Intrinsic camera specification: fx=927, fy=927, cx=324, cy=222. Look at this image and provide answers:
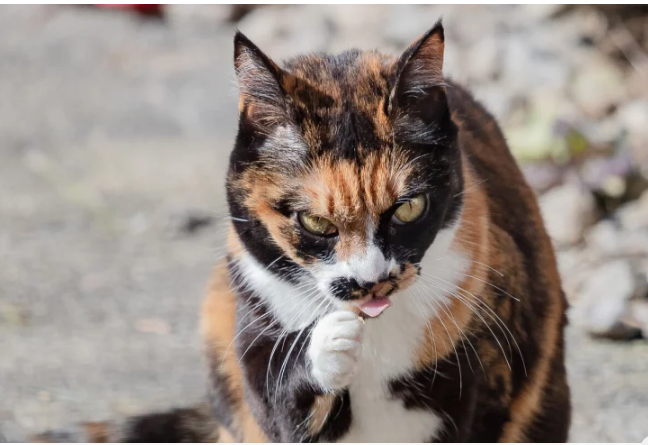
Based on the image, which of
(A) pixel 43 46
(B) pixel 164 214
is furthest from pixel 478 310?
(A) pixel 43 46

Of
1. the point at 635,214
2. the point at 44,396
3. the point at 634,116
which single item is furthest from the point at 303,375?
the point at 634,116

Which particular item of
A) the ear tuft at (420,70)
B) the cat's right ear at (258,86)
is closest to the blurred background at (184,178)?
the ear tuft at (420,70)

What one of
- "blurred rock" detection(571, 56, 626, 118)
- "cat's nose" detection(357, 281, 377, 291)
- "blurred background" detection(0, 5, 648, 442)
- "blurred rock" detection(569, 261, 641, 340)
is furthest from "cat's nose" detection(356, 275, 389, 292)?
"blurred rock" detection(571, 56, 626, 118)

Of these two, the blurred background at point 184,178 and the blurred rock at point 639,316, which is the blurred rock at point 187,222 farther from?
the blurred rock at point 639,316

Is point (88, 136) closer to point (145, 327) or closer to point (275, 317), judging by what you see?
point (145, 327)

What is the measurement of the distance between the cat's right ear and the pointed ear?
0.94 ft

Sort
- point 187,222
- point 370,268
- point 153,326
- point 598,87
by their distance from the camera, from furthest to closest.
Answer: point 598,87
point 187,222
point 153,326
point 370,268

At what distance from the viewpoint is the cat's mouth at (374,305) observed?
2.29 m

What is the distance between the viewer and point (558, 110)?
5.98 metres

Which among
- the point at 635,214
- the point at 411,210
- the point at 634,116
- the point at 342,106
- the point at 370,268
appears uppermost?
the point at 342,106

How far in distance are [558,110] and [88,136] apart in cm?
371

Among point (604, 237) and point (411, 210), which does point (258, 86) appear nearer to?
point (411, 210)

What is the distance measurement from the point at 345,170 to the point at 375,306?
35cm

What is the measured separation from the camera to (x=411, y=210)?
7.50 ft
